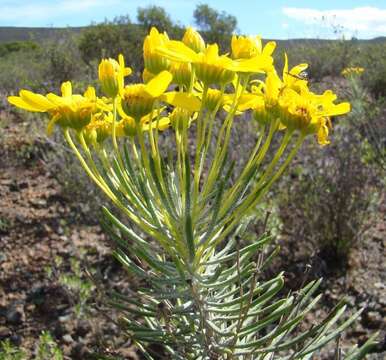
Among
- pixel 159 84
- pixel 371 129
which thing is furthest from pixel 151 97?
pixel 371 129

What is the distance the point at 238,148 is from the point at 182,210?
3200mm

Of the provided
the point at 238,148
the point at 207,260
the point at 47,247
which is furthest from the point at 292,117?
the point at 47,247

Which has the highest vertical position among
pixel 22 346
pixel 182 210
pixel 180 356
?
pixel 182 210

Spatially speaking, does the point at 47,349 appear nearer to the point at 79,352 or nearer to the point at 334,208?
the point at 79,352

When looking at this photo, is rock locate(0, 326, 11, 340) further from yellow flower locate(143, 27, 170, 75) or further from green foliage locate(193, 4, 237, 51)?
green foliage locate(193, 4, 237, 51)

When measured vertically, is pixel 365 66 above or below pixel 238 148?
above

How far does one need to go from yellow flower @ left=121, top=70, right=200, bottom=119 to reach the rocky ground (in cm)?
190

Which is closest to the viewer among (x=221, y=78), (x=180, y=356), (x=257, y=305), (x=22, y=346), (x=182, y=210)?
(x=221, y=78)

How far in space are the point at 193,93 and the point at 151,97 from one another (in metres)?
0.15

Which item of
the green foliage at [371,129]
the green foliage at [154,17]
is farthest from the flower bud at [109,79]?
the green foliage at [154,17]

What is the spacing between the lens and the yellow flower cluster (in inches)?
44.3

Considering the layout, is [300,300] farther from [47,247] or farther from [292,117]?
[47,247]

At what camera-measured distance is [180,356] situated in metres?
1.55

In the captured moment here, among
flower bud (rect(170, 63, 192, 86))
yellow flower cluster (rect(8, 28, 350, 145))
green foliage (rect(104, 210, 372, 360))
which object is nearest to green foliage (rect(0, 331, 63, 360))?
green foliage (rect(104, 210, 372, 360))
